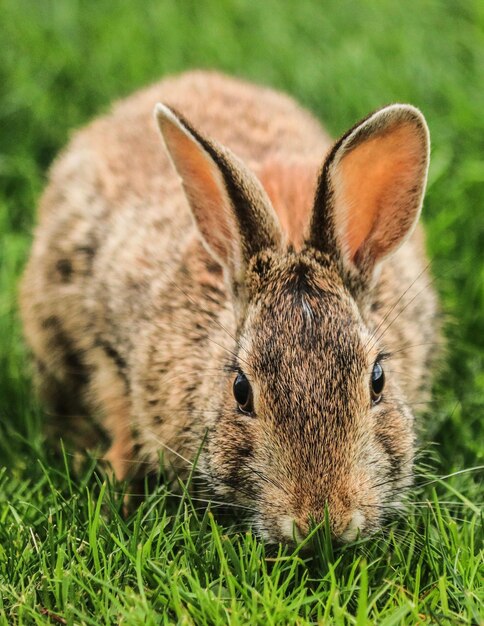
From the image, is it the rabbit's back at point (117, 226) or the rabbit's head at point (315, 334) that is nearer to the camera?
the rabbit's head at point (315, 334)

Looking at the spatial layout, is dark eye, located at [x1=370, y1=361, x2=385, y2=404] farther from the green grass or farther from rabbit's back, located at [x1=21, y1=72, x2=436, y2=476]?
the green grass

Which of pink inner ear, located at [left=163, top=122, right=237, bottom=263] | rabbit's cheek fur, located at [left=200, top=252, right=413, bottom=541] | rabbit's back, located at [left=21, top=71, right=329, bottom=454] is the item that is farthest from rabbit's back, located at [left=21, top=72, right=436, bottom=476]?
rabbit's cheek fur, located at [left=200, top=252, right=413, bottom=541]

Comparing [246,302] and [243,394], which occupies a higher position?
[246,302]

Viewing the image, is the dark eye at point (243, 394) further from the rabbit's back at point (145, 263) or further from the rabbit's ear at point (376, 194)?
the rabbit's ear at point (376, 194)

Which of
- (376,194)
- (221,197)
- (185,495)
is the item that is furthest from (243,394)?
(376,194)

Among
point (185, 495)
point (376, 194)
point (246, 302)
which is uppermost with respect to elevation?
point (376, 194)

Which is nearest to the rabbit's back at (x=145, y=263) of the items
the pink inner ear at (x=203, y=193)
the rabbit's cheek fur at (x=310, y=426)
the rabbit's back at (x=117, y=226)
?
the rabbit's back at (x=117, y=226)

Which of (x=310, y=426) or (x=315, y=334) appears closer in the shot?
(x=310, y=426)

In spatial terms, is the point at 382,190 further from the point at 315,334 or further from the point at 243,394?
the point at 243,394

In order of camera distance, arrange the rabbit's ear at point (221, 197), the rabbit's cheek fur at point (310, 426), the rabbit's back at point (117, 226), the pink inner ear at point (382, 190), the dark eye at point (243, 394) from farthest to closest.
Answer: the rabbit's back at point (117, 226) → the pink inner ear at point (382, 190) → the rabbit's ear at point (221, 197) → the dark eye at point (243, 394) → the rabbit's cheek fur at point (310, 426)
